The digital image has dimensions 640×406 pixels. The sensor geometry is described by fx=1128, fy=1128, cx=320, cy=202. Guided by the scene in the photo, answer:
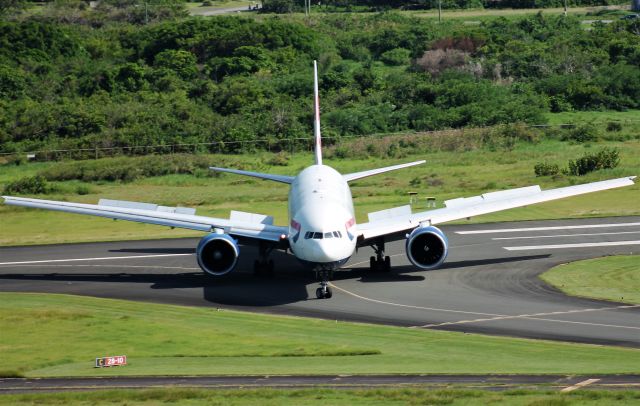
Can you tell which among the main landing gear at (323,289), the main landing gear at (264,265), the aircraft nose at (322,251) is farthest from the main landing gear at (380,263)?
the aircraft nose at (322,251)

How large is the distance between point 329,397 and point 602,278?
2424cm

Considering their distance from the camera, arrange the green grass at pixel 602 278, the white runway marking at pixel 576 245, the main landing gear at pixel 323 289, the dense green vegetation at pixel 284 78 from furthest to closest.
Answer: the dense green vegetation at pixel 284 78
the white runway marking at pixel 576 245
the main landing gear at pixel 323 289
the green grass at pixel 602 278

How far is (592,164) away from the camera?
84000mm

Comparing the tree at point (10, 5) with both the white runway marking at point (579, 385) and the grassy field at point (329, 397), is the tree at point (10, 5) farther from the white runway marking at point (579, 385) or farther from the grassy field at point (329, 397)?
the white runway marking at point (579, 385)

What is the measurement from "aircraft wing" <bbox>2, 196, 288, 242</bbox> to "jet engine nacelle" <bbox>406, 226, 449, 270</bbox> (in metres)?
6.02

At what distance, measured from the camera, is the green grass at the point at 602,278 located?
49.2 metres

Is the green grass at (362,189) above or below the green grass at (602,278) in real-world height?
above

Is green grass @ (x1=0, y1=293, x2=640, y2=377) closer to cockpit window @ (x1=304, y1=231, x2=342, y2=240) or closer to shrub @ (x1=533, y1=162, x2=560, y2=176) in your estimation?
cockpit window @ (x1=304, y1=231, x2=342, y2=240)

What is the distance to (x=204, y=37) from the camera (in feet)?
444

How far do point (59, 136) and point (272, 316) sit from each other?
6457cm

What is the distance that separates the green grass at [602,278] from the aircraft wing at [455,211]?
372 cm

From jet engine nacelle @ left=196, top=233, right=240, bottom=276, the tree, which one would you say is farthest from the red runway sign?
the tree

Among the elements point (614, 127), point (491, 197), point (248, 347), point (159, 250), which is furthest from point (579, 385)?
point (614, 127)

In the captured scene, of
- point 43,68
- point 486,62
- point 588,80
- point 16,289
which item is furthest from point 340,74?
point 16,289
